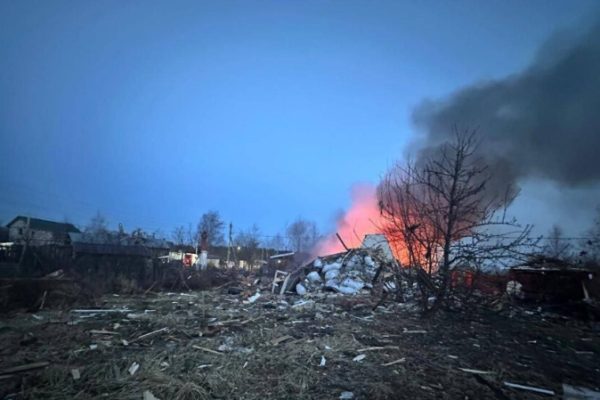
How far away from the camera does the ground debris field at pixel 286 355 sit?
13.3ft

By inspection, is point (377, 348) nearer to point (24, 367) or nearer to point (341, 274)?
point (24, 367)

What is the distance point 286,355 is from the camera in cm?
536

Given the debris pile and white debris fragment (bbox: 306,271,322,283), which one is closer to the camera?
the debris pile

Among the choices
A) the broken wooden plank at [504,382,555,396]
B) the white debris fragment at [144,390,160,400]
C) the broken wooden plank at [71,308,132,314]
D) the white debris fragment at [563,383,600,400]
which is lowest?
the white debris fragment at [563,383,600,400]

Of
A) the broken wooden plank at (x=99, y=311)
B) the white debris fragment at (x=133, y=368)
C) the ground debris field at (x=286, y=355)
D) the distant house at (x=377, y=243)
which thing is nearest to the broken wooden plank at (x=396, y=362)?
the ground debris field at (x=286, y=355)

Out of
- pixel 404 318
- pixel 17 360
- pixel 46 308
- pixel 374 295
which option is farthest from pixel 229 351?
pixel 374 295

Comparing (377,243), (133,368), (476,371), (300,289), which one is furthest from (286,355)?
(377,243)

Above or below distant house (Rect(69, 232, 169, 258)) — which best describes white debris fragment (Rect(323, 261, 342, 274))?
below

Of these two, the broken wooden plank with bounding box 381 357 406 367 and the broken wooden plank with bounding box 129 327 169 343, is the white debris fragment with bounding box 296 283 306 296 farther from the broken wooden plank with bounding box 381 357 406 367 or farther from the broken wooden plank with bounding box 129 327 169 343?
the broken wooden plank with bounding box 381 357 406 367

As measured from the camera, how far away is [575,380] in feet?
15.8

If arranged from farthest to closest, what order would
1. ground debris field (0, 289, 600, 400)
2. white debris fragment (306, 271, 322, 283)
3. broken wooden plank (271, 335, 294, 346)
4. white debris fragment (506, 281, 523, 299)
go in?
white debris fragment (306, 271, 322, 283)
white debris fragment (506, 281, 523, 299)
broken wooden plank (271, 335, 294, 346)
ground debris field (0, 289, 600, 400)

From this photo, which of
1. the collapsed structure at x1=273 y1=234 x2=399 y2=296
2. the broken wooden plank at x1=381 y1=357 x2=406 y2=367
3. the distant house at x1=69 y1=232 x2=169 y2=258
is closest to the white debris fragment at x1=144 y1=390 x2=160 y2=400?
the broken wooden plank at x1=381 y1=357 x2=406 y2=367

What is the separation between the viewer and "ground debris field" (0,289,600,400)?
4.07m

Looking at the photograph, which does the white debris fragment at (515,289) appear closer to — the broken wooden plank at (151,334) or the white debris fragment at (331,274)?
the white debris fragment at (331,274)
